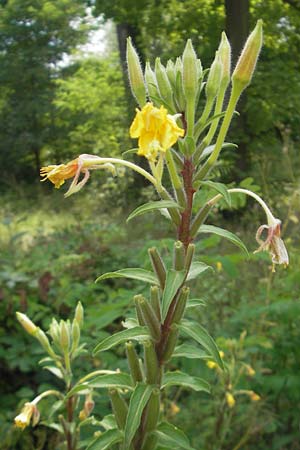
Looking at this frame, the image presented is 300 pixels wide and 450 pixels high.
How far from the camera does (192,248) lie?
82 centimetres

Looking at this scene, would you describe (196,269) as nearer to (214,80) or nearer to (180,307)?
(180,307)

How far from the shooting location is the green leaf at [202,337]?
30.9 inches

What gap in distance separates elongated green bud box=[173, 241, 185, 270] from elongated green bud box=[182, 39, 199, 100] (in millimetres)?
239

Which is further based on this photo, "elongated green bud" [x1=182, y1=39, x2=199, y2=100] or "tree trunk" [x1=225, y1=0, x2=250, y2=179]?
"tree trunk" [x1=225, y1=0, x2=250, y2=179]

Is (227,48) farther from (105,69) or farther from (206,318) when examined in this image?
(105,69)

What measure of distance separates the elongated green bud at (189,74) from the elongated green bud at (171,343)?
38 cm

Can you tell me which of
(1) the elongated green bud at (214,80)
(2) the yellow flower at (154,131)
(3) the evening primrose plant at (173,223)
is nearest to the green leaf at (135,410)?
(3) the evening primrose plant at (173,223)

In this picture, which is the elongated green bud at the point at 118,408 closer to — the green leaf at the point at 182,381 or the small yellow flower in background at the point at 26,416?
the green leaf at the point at 182,381

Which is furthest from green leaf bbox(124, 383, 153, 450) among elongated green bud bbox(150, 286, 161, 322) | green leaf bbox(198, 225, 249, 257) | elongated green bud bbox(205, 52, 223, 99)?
elongated green bud bbox(205, 52, 223, 99)

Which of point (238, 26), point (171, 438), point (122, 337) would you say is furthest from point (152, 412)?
point (238, 26)

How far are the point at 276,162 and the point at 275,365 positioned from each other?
4757 mm

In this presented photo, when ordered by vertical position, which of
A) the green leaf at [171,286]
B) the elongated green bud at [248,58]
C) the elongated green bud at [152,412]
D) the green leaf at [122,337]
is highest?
the elongated green bud at [248,58]

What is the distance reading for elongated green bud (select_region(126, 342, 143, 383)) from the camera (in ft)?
2.91

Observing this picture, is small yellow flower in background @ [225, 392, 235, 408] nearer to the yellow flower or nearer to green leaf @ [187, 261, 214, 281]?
green leaf @ [187, 261, 214, 281]
